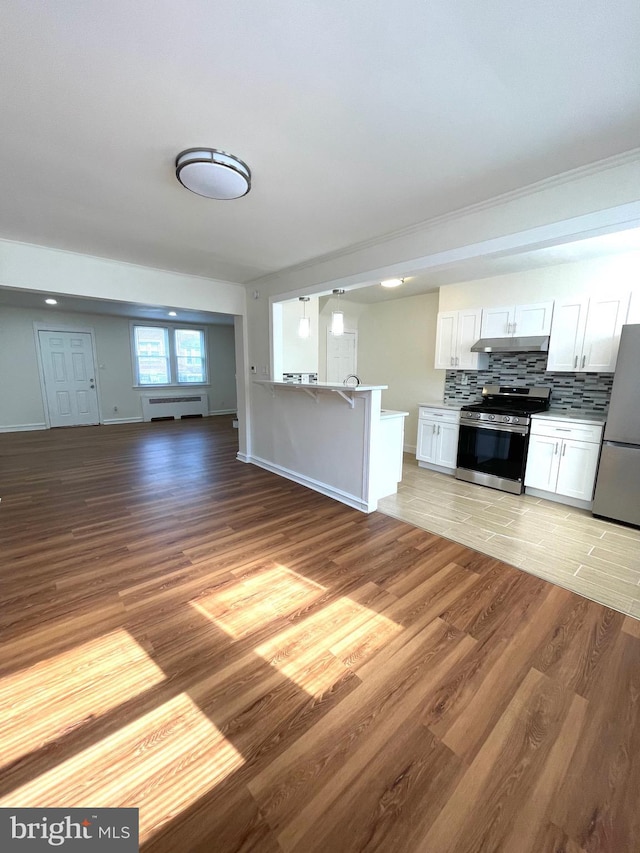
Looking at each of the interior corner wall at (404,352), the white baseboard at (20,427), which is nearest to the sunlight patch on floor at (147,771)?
the interior corner wall at (404,352)

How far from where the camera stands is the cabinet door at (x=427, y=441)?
4758 millimetres

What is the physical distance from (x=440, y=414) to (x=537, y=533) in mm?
1982

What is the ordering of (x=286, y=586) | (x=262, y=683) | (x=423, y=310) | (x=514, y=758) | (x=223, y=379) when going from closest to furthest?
(x=514, y=758) < (x=262, y=683) < (x=286, y=586) < (x=423, y=310) < (x=223, y=379)

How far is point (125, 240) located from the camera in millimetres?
3148

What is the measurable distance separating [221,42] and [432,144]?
109cm

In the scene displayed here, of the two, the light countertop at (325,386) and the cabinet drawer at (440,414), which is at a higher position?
the light countertop at (325,386)

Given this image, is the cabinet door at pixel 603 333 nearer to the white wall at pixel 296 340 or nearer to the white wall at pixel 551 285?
the white wall at pixel 551 285

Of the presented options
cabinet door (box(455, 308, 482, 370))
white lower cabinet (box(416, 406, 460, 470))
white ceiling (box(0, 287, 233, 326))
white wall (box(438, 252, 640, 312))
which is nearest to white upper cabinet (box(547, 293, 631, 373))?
white wall (box(438, 252, 640, 312))

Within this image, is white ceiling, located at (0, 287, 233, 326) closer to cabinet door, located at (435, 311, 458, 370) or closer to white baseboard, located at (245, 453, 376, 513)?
white baseboard, located at (245, 453, 376, 513)

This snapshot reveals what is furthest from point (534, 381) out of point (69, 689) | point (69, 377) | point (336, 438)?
point (69, 377)

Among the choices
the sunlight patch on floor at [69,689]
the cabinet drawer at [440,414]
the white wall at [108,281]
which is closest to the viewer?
the sunlight patch on floor at [69,689]

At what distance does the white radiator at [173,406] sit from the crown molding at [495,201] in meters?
6.46

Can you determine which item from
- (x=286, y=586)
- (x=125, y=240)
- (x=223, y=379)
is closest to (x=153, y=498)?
(x=286, y=586)

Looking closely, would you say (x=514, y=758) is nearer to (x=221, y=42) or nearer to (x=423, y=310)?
(x=221, y=42)
